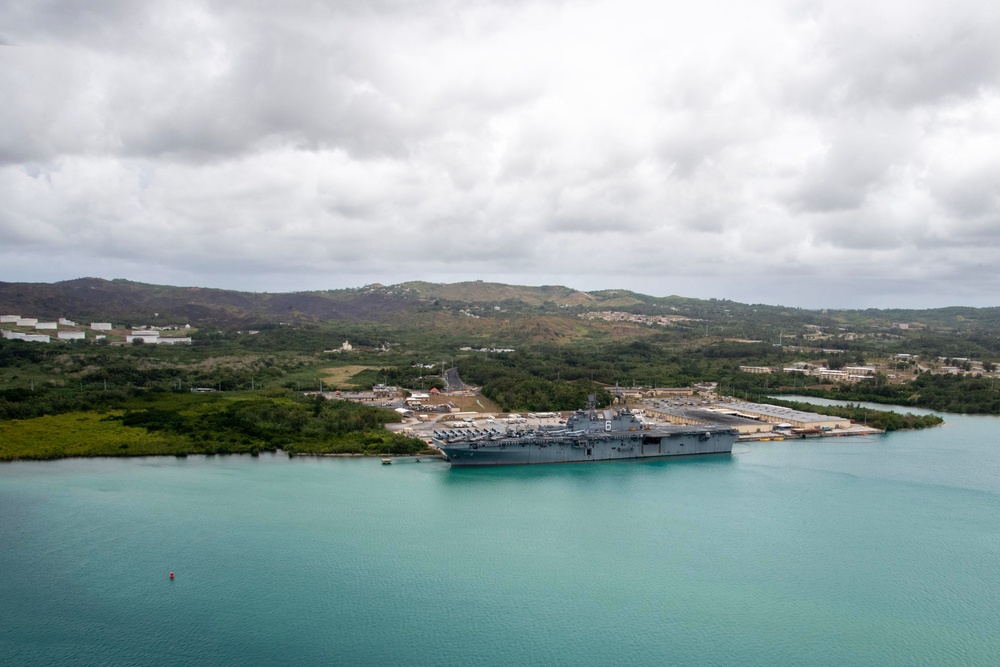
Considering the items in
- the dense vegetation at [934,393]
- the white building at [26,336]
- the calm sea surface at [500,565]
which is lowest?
the calm sea surface at [500,565]

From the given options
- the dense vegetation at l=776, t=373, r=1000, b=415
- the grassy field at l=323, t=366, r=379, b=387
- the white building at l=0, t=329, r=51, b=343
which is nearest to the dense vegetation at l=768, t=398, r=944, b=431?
the dense vegetation at l=776, t=373, r=1000, b=415

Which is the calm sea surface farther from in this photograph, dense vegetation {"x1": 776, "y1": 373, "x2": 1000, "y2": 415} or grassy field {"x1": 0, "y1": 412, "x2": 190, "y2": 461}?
dense vegetation {"x1": 776, "y1": 373, "x2": 1000, "y2": 415}

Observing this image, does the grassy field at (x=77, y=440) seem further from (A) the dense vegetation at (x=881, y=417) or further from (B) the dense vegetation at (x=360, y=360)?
(A) the dense vegetation at (x=881, y=417)

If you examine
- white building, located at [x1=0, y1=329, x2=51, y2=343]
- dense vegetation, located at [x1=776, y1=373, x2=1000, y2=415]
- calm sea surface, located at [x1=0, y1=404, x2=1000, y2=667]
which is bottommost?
calm sea surface, located at [x1=0, y1=404, x2=1000, y2=667]

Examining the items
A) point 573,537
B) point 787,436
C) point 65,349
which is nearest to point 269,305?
point 65,349

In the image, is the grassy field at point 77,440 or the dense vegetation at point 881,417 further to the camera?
the dense vegetation at point 881,417

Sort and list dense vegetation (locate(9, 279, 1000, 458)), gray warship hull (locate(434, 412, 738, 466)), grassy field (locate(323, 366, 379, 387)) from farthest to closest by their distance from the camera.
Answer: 1. grassy field (locate(323, 366, 379, 387))
2. dense vegetation (locate(9, 279, 1000, 458))
3. gray warship hull (locate(434, 412, 738, 466))

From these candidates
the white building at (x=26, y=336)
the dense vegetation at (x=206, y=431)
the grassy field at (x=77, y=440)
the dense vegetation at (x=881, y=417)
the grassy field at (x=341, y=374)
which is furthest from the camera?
the white building at (x=26, y=336)

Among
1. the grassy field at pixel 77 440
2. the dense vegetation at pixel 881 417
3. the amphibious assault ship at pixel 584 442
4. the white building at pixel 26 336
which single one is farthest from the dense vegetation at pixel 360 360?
the white building at pixel 26 336
